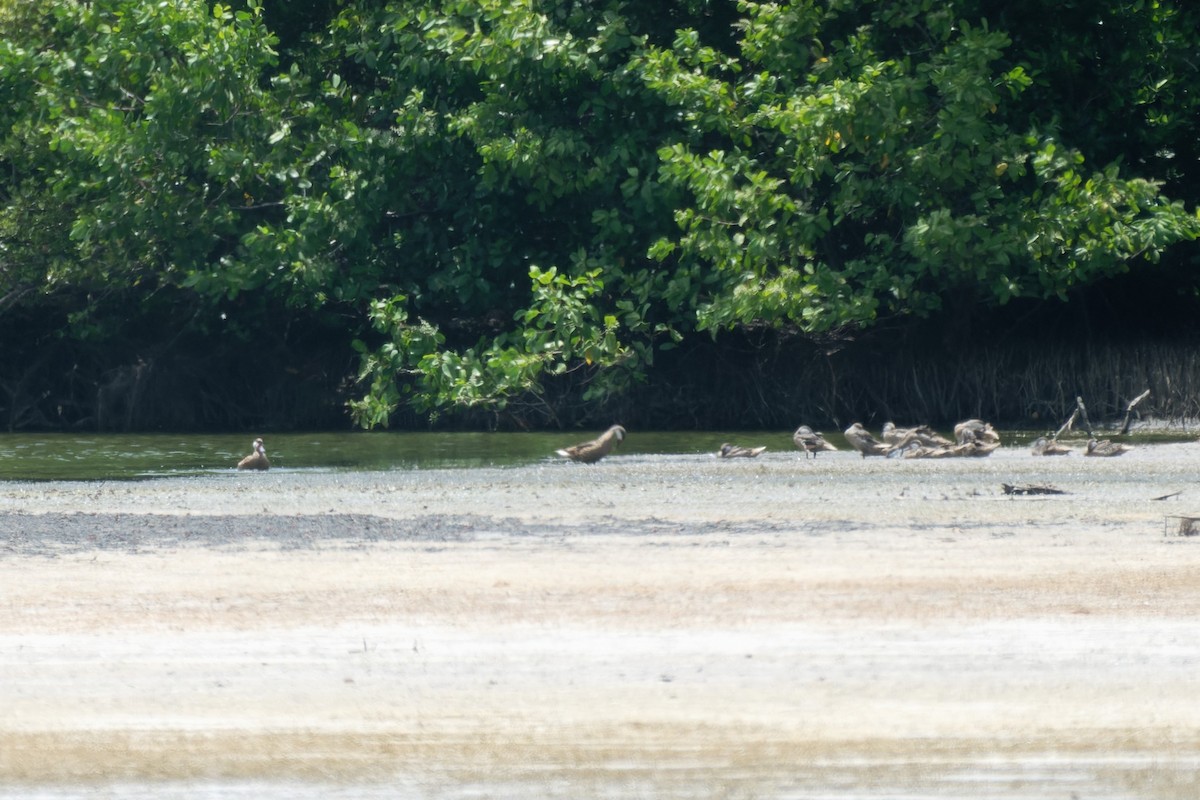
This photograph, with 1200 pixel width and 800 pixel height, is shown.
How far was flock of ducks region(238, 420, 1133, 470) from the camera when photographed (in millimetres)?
17609

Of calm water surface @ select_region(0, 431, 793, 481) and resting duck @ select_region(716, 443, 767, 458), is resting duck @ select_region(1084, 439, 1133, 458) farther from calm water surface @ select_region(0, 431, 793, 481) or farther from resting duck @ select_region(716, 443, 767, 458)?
calm water surface @ select_region(0, 431, 793, 481)

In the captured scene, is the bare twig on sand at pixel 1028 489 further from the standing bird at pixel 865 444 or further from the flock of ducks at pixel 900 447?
the standing bird at pixel 865 444

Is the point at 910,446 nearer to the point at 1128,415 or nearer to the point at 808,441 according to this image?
the point at 808,441

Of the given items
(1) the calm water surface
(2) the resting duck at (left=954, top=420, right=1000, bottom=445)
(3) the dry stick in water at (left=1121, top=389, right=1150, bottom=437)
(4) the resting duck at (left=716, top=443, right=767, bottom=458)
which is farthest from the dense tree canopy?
(2) the resting duck at (left=954, top=420, right=1000, bottom=445)

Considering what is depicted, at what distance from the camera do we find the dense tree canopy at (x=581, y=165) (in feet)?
70.1

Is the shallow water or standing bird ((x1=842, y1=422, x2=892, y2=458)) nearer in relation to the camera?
the shallow water

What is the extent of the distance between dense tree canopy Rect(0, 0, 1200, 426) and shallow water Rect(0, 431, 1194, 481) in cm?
80

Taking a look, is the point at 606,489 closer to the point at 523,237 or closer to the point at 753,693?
the point at 753,693

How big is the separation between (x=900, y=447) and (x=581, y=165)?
6269 mm

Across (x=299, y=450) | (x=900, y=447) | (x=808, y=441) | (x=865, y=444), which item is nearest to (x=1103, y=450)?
(x=900, y=447)

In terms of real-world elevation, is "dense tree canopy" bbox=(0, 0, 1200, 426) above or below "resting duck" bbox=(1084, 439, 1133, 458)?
above

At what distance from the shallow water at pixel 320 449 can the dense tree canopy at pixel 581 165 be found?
0.80m

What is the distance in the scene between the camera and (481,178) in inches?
949

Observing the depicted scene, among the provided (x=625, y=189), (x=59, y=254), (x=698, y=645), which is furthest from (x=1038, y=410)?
(x=698, y=645)
